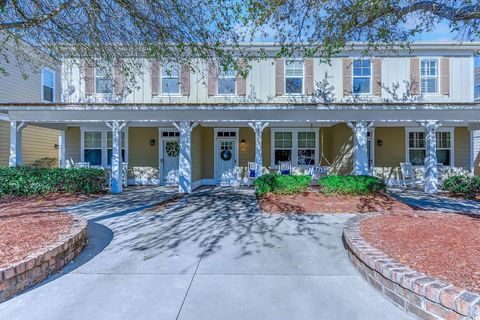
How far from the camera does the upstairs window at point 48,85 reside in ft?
47.4

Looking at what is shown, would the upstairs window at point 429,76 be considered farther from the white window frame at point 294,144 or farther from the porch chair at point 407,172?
the white window frame at point 294,144

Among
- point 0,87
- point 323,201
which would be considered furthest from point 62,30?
point 0,87

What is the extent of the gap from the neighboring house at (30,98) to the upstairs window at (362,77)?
494 inches

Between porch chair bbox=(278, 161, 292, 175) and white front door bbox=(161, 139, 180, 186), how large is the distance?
4.57m

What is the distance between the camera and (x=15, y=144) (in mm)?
10312

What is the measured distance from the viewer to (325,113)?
10227 mm

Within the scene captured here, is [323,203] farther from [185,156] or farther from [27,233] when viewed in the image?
[27,233]

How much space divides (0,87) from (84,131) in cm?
351

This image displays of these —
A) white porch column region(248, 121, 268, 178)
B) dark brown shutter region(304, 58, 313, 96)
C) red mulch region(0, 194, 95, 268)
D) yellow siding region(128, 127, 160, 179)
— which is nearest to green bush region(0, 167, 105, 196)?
red mulch region(0, 194, 95, 268)

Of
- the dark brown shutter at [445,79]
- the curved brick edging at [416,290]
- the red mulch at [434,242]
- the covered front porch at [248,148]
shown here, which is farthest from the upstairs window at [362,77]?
the curved brick edging at [416,290]

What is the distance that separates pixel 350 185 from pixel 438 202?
102 inches

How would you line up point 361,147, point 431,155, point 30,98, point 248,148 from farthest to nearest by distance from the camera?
point 30,98
point 248,148
point 431,155
point 361,147

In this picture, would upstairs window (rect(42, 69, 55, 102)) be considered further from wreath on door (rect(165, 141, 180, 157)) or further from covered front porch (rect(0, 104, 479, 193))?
wreath on door (rect(165, 141, 180, 157))

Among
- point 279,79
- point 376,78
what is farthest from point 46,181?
point 376,78
